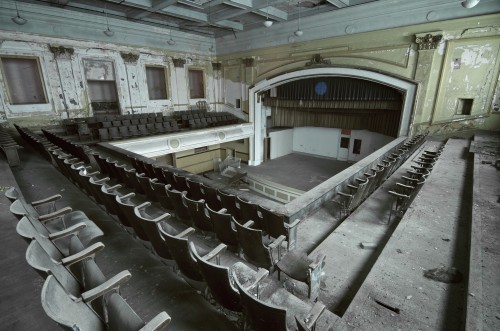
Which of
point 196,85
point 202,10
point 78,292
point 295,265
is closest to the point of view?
point 78,292

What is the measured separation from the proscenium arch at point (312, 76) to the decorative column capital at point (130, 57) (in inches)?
172

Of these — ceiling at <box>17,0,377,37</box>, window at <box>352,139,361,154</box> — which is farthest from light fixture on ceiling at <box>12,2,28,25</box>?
window at <box>352,139,361,154</box>

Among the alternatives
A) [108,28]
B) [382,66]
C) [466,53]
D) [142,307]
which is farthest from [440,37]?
[108,28]

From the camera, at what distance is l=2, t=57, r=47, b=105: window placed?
642cm

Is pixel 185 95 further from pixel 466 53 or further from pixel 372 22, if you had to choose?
pixel 466 53

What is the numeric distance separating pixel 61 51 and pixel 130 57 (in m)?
1.90

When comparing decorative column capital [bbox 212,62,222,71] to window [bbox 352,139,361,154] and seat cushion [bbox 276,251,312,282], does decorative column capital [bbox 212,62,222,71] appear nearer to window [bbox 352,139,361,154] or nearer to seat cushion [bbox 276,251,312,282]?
window [bbox 352,139,361,154]

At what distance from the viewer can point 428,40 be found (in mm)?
5816

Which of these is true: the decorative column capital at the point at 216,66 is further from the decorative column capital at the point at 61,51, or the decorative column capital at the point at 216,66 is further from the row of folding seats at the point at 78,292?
the row of folding seats at the point at 78,292

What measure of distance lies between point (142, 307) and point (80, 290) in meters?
0.35

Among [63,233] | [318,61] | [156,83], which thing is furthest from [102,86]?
[63,233]

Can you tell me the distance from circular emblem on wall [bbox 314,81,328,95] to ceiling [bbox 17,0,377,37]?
2281 mm

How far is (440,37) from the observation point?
566 centimetres

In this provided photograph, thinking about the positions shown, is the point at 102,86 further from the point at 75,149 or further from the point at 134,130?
the point at 75,149
